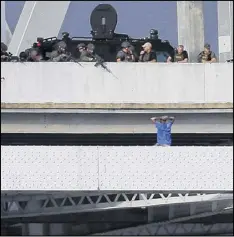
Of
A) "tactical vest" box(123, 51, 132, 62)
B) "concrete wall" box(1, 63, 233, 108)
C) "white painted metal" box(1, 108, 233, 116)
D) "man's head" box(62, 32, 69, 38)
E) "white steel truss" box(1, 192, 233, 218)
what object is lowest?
"white steel truss" box(1, 192, 233, 218)

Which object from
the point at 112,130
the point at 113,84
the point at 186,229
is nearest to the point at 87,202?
the point at 112,130

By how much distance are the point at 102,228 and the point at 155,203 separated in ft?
20.4

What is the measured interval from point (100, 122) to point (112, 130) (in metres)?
0.28

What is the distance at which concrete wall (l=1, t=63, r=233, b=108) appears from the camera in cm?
1739

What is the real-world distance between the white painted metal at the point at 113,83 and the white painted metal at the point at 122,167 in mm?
3016

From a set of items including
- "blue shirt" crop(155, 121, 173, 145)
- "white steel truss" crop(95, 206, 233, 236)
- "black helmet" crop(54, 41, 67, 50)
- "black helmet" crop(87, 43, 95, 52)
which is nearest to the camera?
"blue shirt" crop(155, 121, 173, 145)

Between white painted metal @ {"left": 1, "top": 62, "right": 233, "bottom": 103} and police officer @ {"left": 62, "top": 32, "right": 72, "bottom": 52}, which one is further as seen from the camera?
police officer @ {"left": 62, "top": 32, "right": 72, "bottom": 52}

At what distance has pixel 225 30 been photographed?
71.6ft

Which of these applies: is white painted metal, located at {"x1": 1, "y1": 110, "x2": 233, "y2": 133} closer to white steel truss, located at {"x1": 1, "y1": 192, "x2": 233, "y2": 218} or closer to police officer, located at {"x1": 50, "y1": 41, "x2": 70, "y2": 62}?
police officer, located at {"x1": 50, "y1": 41, "x2": 70, "y2": 62}

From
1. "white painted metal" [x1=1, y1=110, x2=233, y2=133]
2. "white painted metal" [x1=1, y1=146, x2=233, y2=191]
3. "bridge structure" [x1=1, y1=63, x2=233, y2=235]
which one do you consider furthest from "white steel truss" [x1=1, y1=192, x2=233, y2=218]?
"white painted metal" [x1=1, y1=146, x2=233, y2=191]

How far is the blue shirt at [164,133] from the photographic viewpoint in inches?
616

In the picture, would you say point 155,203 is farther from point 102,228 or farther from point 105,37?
point 102,228

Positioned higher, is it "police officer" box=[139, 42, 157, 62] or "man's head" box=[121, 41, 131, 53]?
"man's head" box=[121, 41, 131, 53]

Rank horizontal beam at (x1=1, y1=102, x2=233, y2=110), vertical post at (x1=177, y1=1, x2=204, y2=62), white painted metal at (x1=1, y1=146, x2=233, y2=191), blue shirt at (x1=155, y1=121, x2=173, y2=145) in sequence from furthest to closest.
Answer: vertical post at (x1=177, y1=1, x2=204, y2=62)
horizontal beam at (x1=1, y1=102, x2=233, y2=110)
blue shirt at (x1=155, y1=121, x2=173, y2=145)
white painted metal at (x1=1, y1=146, x2=233, y2=191)
